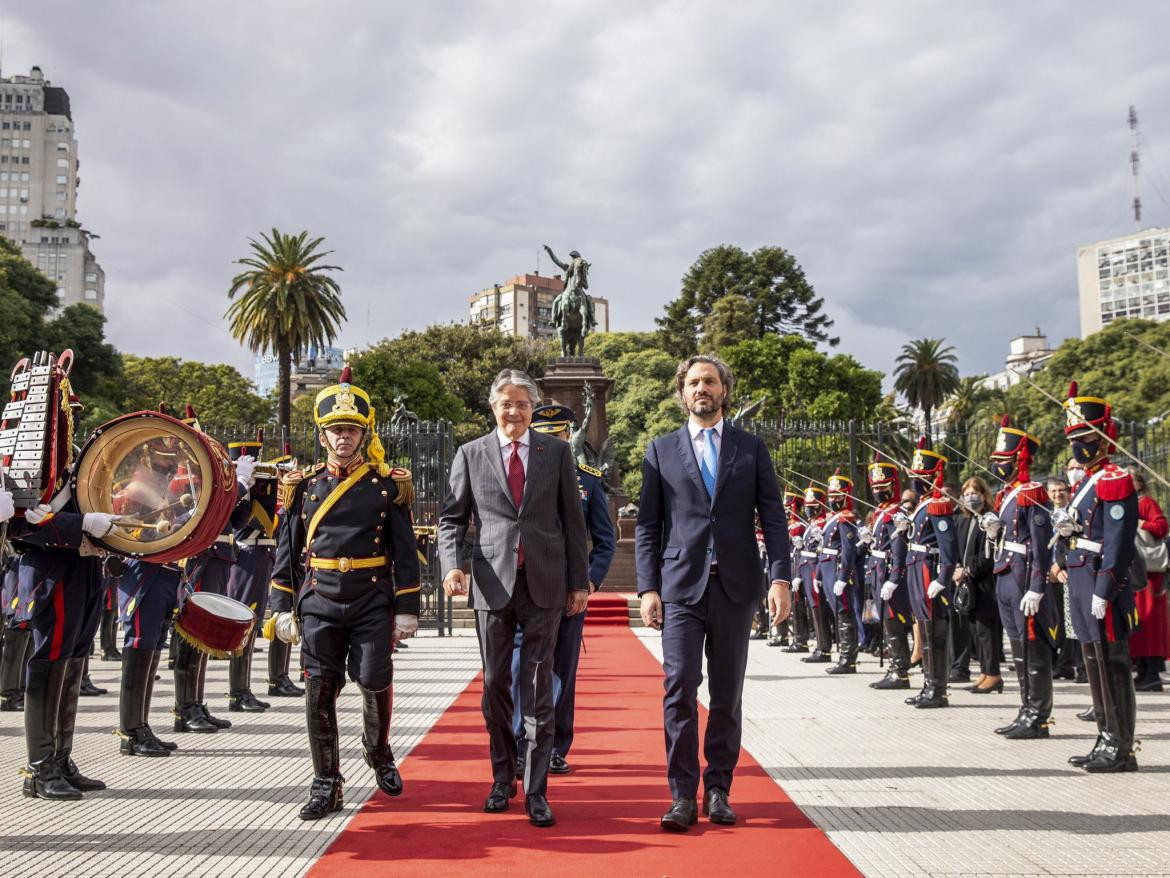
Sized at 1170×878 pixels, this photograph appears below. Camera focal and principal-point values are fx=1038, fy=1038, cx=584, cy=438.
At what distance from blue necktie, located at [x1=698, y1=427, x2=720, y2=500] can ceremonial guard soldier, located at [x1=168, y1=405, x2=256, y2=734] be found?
13.2 feet

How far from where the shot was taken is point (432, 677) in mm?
12016

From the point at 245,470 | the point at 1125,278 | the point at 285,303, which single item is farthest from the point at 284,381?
the point at 1125,278

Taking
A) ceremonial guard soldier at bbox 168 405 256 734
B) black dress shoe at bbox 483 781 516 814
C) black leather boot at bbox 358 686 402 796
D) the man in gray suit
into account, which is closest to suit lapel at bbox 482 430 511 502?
the man in gray suit

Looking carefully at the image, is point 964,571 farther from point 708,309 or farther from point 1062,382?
point 708,309

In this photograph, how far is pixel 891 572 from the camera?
10586 millimetres

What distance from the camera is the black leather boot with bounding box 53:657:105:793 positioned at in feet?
19.2

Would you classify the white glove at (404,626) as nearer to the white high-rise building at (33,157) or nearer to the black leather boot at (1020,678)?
the black leather boot at (1020,678)

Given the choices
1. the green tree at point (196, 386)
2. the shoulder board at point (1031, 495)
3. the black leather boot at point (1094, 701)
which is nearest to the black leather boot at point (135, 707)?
the black leather boot at point (1094, 701)

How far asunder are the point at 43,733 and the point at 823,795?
4335 millimetres

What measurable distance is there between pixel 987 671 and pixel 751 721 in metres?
3.61

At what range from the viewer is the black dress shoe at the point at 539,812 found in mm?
5020

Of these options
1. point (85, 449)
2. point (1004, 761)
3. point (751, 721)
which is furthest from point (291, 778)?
point (1004, 761)

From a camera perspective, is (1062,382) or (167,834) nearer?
(167,834)

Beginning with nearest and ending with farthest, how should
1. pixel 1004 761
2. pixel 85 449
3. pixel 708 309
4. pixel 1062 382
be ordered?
pixel 85 449
pixel 1004 761
pixel 1062 382
pixel 708 309
